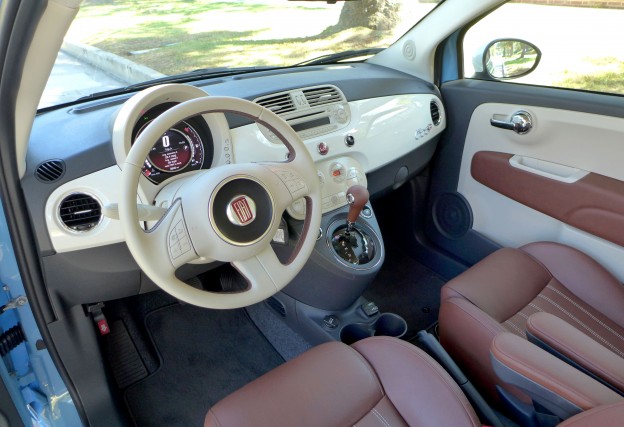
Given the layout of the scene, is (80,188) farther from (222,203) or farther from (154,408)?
(154,408)

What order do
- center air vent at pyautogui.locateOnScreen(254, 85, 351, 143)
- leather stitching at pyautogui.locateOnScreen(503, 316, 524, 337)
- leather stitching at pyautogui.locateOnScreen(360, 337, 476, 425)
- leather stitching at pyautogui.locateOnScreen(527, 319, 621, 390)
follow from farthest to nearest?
1. center air vent at pyautogui.locateOnScreen(254, 85, 351, 143)
2. leather stitching at pyautogui.locateOnScreen(503, 316, 524, 337)
3. leather stitching at pyautogui.locateOnScreen(360, 337, 476, 425)
4. leather stitching at pyautogui.locateOnScreen(527, 319, 621, 390)

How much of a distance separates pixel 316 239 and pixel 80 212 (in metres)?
0.67

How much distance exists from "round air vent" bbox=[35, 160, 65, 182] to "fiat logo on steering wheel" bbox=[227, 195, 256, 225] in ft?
1.70

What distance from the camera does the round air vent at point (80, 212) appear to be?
1.33m

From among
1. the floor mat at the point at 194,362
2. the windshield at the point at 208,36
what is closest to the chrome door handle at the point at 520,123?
the windshield at the point at 208,36

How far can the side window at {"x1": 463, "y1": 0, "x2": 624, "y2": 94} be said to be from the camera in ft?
6.45

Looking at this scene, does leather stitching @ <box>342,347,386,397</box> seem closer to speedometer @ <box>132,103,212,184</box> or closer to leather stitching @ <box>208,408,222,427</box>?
leather stitching @ <box>208,408,222,427</box>

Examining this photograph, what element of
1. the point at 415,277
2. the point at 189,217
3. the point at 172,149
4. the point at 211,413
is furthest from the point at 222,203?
the point at 415,277

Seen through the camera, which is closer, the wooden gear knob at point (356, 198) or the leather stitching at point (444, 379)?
the leather stitching at point (444, 379)

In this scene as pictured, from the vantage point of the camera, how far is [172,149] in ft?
4.69

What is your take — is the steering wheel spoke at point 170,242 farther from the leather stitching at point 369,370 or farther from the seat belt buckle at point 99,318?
the seat belt buckle at point 99,318

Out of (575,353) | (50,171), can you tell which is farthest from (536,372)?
(50,171)

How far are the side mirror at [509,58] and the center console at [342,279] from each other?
892mm

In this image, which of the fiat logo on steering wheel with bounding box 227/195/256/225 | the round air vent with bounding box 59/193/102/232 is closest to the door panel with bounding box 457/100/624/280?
the fiat logo on steering wheel with bounding box 227/195/256/225
